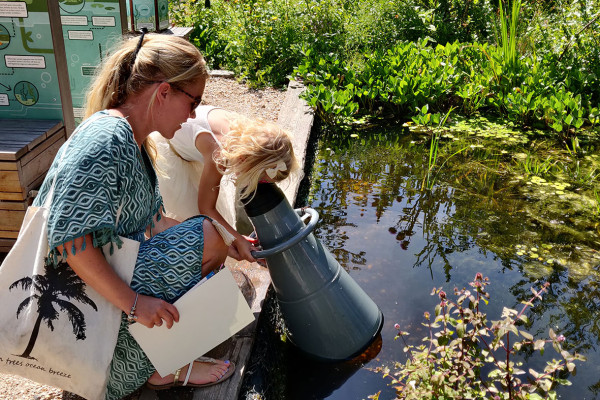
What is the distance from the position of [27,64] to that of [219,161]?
121 cm

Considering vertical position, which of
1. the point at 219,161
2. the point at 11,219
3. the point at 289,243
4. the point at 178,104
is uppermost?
the point at 178,104

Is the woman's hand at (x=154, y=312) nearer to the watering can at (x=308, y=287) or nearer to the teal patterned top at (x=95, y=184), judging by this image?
the teal patterned top at (x=95, y=184)

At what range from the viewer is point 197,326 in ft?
6.48

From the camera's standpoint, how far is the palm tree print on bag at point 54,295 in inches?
68.6

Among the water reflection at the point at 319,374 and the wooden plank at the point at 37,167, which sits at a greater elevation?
the wooden plank at the point at 37,167

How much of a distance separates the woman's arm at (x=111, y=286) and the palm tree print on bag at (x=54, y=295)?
0.04m

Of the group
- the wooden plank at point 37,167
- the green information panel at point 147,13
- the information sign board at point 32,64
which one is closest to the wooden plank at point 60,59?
the information sign board at point 32,64

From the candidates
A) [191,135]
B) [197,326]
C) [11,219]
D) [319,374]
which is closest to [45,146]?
[11,219]

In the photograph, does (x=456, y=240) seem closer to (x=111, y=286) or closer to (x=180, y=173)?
(x=180, y=173)

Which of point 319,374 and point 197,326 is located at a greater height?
point 197,326

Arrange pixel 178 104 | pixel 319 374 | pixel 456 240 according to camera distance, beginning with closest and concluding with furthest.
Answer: pixel 178 104
pixel 319 374
pixel 456 240

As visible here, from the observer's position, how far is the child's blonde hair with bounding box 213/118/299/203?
2.23 metres

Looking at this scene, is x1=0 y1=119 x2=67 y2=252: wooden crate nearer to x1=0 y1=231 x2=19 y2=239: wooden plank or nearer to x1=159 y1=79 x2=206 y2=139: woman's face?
x1=0 y1=231 x2=19 y2=239: wooden plank

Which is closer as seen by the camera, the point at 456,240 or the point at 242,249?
the point at 242,249
